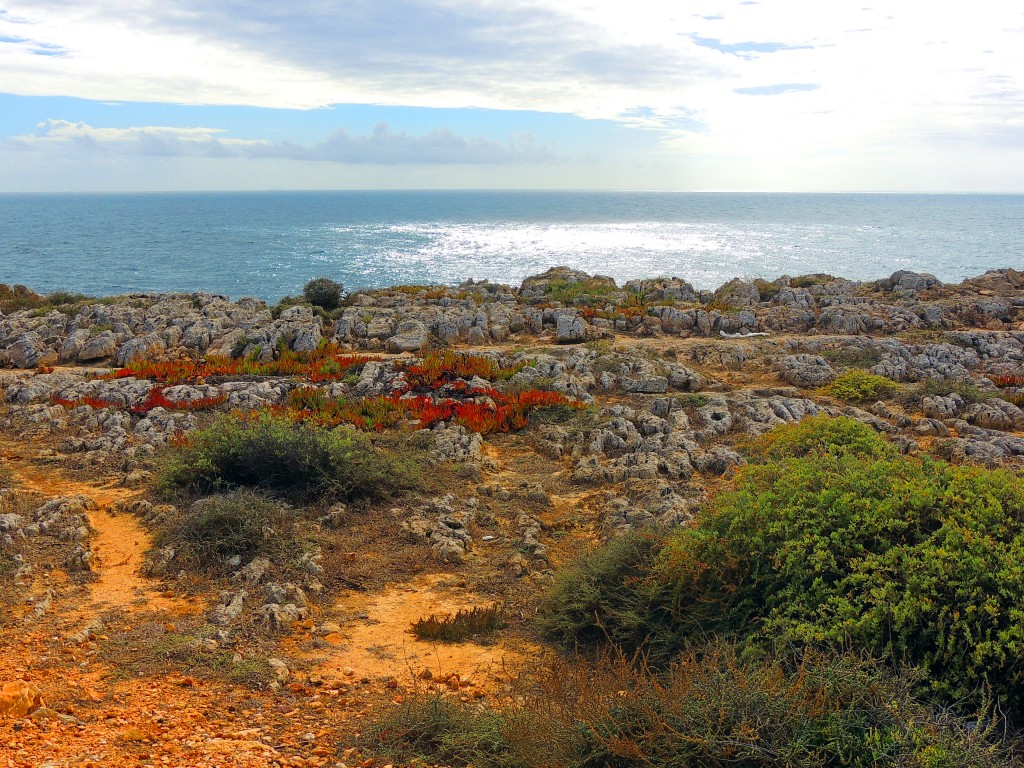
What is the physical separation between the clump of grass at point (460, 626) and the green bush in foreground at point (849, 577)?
1.84ft

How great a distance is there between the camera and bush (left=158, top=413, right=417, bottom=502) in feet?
32.4

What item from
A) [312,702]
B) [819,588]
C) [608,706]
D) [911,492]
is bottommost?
[312,702]

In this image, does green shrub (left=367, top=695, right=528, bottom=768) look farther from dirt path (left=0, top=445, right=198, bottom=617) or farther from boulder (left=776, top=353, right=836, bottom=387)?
boulder (left=776, top=353, right=836, bottom=387)

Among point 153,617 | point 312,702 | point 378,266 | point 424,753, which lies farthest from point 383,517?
point 378,266

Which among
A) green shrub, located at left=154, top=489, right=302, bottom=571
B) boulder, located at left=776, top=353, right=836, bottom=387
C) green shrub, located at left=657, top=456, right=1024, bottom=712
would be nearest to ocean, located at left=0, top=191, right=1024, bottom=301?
boulder, located at left=776, top=353, right=836, bottom=387

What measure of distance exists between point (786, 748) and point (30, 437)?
13.0 meters

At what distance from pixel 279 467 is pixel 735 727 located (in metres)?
7.43

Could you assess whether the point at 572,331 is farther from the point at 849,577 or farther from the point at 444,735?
the point at 444,735

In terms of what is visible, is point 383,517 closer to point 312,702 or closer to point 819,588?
point 312,702

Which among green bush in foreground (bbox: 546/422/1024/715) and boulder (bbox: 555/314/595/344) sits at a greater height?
boulder (bbox: 555/314/595/344)

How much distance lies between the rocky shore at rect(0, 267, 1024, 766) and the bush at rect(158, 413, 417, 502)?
1.42ft

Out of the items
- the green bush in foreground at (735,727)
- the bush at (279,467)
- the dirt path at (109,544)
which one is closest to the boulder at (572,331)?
the bush at (279,467)

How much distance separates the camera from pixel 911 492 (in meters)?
5.96

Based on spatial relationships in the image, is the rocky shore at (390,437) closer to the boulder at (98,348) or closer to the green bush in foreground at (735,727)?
the boulder at (98,348)
